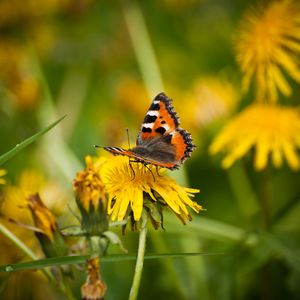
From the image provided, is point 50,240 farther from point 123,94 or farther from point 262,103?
point 123,94

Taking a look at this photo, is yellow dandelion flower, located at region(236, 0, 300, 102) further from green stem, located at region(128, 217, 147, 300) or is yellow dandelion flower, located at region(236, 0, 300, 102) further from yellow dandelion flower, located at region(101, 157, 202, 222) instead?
green stem, located at region(128, 217, 147, 300)

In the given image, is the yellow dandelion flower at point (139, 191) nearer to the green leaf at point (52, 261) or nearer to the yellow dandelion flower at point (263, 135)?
the green leaf at point (52, 261)

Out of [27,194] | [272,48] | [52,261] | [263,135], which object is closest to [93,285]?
[52,261]

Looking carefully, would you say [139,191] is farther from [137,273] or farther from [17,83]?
[17,83]

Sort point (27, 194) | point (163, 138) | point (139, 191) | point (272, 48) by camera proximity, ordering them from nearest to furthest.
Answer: point (139, 191)
point (163, 138)
point (27, 194)
point (272, 48)

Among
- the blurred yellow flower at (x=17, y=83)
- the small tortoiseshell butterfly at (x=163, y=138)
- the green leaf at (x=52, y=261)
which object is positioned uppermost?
the blurred yellow flower at (x=17, y=83)

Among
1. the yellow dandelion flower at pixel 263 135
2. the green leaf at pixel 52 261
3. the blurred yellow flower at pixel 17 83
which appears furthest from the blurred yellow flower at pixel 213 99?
the green leaf at pixel 52 261

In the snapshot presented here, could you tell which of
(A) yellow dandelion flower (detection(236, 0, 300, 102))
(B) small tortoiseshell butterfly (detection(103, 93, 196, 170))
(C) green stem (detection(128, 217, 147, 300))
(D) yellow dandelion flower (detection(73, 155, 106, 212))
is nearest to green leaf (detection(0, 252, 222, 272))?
(C) green stem (detection(128, 217, 147, 300))
